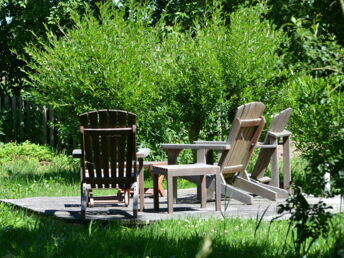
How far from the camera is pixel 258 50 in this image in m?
12.5

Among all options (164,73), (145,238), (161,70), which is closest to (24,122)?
(161,70)

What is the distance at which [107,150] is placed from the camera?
7.82 metres

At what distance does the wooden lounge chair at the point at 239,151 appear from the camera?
8.55 m

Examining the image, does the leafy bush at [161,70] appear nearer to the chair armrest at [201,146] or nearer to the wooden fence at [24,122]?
the chair armrest at [201,146]

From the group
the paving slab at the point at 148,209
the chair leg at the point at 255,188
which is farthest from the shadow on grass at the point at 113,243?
the chair leg at the point at 255,188

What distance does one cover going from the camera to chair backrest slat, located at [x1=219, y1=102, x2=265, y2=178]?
28.0 feet

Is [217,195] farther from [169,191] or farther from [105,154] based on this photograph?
[105,154]

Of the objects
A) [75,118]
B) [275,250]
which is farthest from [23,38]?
[275,250]

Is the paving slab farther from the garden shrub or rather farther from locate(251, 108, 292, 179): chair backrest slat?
the garden shrub

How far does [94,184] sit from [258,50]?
5429 millimetres

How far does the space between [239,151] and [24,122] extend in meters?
11.5

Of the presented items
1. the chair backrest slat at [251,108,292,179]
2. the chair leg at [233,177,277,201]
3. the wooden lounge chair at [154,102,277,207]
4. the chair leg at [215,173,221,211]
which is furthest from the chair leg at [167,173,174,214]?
the chair backrest slat at [251,108,292,179]

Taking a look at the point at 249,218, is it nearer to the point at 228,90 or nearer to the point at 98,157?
the point at 98,157

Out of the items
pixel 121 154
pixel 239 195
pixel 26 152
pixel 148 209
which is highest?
pixel 121 154
